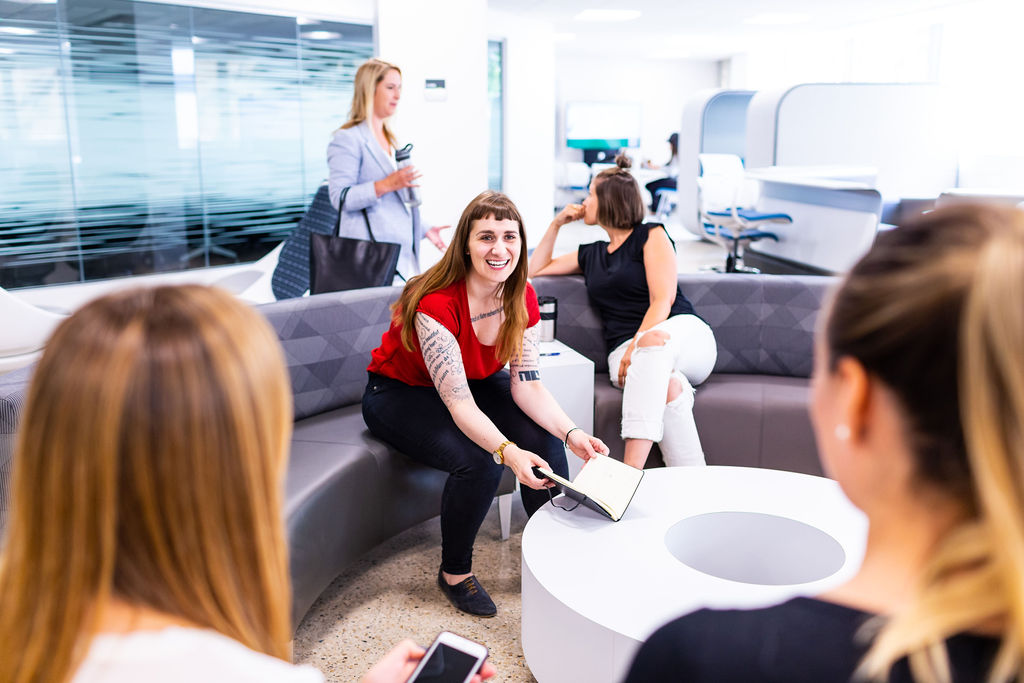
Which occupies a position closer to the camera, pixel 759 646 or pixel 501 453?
pixel 759 646

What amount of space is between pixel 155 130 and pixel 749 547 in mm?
5692

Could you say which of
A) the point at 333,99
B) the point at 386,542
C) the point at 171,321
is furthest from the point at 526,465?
the point at 333,99

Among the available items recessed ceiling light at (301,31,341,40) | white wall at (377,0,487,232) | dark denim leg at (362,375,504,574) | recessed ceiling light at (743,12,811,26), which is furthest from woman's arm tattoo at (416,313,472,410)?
recessed ceiling light at (743,12,811,26)

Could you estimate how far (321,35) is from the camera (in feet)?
22.9

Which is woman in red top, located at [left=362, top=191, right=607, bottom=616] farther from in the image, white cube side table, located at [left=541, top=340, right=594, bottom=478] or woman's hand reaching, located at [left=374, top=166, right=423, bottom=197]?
woman's hand reaching, located at [left=374, top=166, right=423, bottom=197]

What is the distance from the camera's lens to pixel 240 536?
0.74 m

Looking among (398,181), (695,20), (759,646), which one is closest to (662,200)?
(695,20)

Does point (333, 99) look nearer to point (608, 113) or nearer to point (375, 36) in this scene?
point (375, 36)

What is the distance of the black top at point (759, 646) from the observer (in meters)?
0.68

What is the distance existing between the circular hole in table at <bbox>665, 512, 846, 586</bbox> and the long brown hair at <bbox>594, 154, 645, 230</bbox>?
143 cm

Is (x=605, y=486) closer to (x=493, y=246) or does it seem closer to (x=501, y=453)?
(x=501, y=453)

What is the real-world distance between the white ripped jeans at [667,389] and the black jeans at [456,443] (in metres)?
0.36

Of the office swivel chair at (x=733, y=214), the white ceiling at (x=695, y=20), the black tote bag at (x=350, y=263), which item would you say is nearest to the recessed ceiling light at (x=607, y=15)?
the white ceiling at (x=695, y=20)

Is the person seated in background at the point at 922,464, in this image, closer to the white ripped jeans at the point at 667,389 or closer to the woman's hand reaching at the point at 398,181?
the white ripped jeans at the point at 667,389
